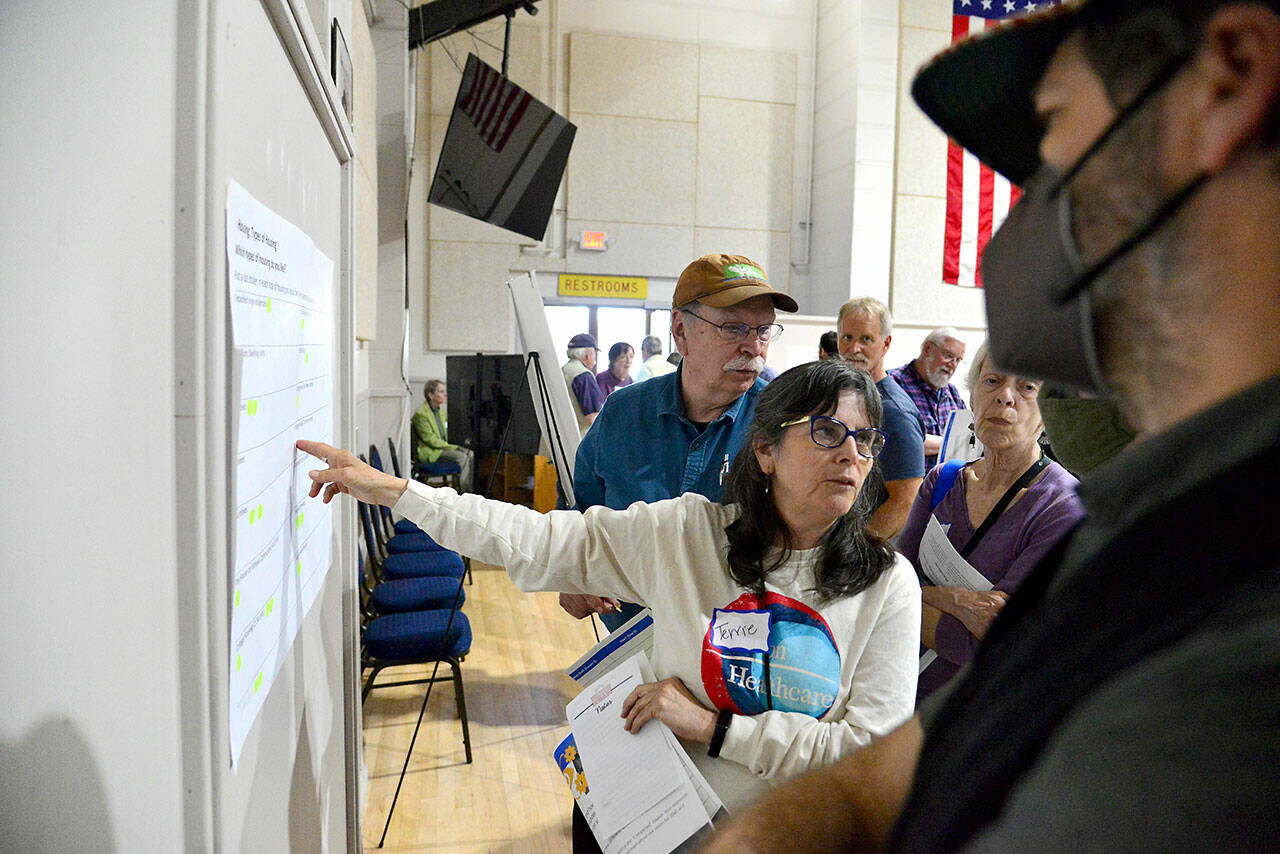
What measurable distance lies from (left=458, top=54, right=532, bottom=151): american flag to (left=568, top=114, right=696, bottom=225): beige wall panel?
9.42 ft

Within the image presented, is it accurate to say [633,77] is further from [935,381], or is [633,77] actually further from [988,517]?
[988,517]

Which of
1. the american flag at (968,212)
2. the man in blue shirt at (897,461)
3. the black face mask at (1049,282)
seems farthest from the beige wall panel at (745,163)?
the black face mask at (1049,282)

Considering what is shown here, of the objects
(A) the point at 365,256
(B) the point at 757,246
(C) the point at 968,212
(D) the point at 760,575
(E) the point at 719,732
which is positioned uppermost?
(C) the point at 968,212

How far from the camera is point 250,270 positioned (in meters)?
0.87

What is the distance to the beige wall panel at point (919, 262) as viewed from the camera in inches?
331

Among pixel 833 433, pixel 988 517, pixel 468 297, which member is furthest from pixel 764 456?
pixel 468 297

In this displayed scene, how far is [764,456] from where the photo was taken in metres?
1.57

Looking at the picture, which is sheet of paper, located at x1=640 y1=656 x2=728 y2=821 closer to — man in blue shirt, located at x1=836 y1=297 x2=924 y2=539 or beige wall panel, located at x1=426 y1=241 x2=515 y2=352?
man in blue shirt, located at x1=836 y1=297 x2=924 y2=539

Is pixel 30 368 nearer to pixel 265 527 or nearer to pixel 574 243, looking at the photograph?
pixel 265 527

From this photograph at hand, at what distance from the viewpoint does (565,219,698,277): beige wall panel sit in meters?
8.80

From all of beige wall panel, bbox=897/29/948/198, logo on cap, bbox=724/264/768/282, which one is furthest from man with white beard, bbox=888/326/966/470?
beige wall panel, bbox=897/29/948/198

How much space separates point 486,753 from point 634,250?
658 centimetres

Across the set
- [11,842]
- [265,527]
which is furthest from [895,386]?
[11,842]

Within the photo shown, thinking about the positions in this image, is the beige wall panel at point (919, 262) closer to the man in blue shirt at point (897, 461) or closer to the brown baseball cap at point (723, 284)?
the man in blue shirt at point (897, 461)
